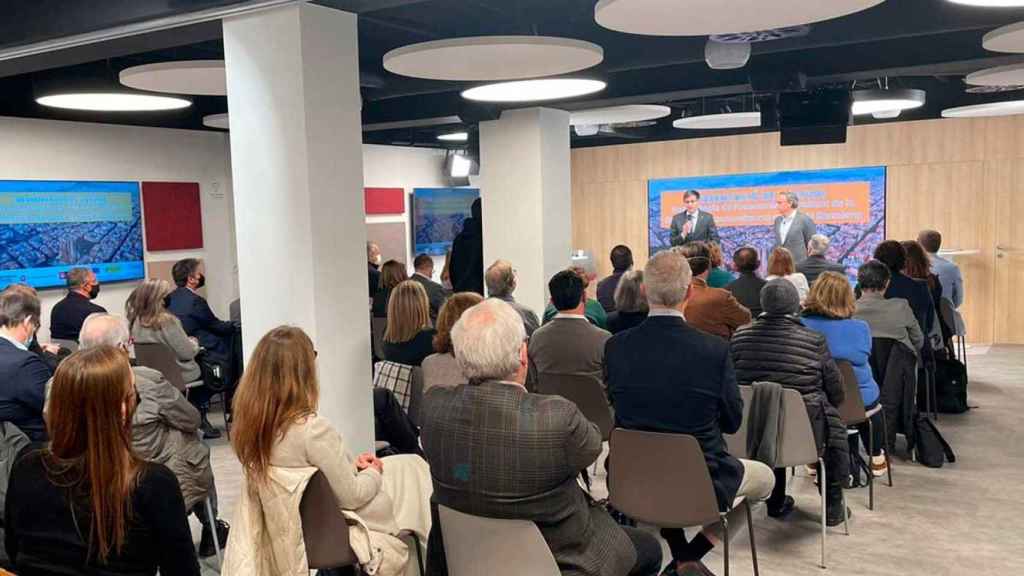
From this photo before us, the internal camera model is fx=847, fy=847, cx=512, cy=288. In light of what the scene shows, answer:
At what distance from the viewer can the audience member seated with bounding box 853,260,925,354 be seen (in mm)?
5016

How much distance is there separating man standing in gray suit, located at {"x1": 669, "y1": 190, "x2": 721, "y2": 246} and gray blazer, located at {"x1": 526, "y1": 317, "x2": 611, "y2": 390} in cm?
631

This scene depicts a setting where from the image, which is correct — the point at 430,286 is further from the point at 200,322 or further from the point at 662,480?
the point at 662,480

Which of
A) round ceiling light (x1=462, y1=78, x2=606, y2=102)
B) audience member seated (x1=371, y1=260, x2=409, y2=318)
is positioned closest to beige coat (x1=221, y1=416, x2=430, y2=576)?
round ceiling light (x1=462, y1=78, x2=606, y2=102)

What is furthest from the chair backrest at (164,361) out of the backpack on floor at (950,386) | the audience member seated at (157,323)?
the backpack on floor at (950,386)

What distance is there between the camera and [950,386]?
6.46 meters

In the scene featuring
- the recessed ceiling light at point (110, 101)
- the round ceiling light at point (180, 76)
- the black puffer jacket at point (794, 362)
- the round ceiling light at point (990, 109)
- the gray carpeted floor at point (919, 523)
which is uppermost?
the recessed ceiling light at point (110, 101)

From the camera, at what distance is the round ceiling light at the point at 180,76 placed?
4445mm

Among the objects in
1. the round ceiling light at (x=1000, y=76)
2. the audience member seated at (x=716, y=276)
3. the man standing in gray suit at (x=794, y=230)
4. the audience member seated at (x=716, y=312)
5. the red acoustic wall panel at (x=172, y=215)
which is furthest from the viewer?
the man standing in gray suit at (x=794, y=230)

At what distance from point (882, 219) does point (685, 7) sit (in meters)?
8.06

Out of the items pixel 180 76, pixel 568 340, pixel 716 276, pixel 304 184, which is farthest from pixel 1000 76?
pixel 180 76

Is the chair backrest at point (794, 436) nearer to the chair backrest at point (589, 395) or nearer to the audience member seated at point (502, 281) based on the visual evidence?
the chair backrest at point (589, 395)

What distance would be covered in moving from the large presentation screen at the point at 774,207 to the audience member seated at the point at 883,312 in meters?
5.64

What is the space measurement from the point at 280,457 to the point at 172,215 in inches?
278

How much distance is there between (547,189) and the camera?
733cm
